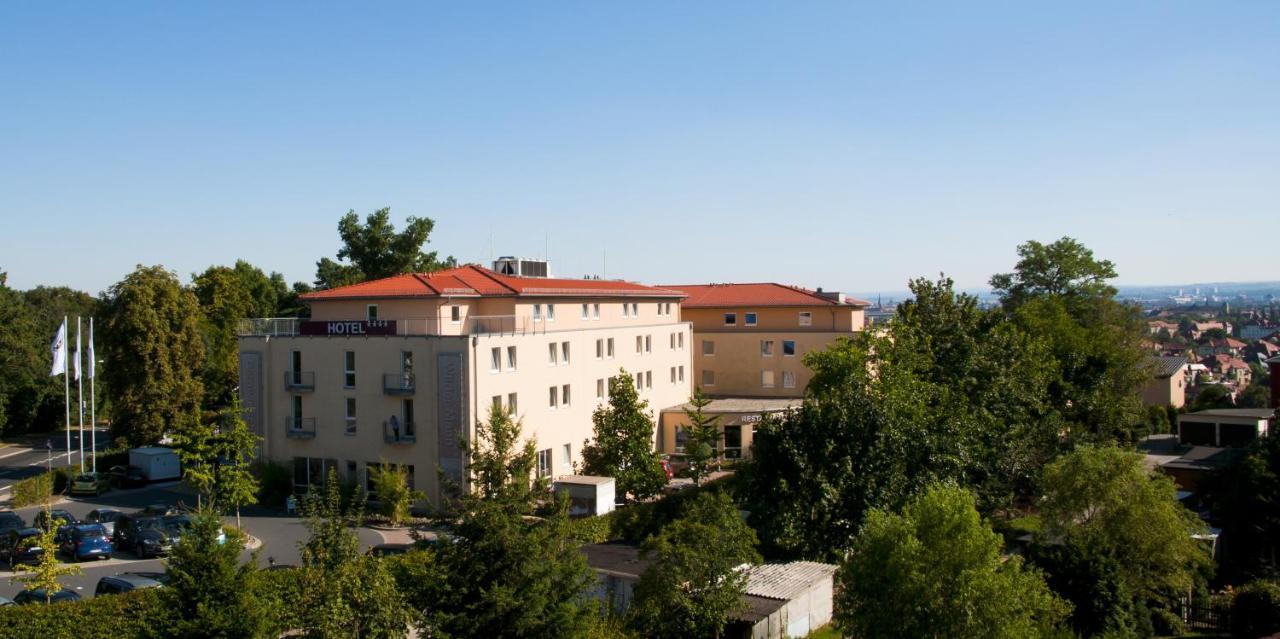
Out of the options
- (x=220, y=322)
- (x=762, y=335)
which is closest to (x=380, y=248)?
(x=220, y=322)

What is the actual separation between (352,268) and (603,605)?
Answer: 55.4m

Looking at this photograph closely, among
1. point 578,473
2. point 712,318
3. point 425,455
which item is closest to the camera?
point 425,455

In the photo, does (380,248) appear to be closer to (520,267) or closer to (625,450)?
(520,267)

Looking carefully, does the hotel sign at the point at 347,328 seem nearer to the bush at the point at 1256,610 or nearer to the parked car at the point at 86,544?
the parked car at the point at 86,544

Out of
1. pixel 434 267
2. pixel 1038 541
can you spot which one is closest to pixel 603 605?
pixel 1038 541

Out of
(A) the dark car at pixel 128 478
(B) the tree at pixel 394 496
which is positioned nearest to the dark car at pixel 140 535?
(B) the tree at pixel 394 496

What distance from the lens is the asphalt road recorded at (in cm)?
2861

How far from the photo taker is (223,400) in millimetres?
73125

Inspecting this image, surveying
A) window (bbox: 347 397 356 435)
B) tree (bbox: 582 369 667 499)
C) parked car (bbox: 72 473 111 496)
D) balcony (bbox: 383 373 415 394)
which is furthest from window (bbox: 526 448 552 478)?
parked car (bbox: 72 473 111 496)

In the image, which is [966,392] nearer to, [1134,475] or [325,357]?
[1134,475]

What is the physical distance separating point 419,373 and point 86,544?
13.0 metres

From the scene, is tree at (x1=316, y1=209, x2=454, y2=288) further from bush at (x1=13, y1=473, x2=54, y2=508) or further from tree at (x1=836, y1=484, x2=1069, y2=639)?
tree at (x1=836, y1=484, x2=1069, y2=639)

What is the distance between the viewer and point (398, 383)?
39094mm

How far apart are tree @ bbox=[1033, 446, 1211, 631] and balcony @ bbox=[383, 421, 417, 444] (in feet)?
77.6
